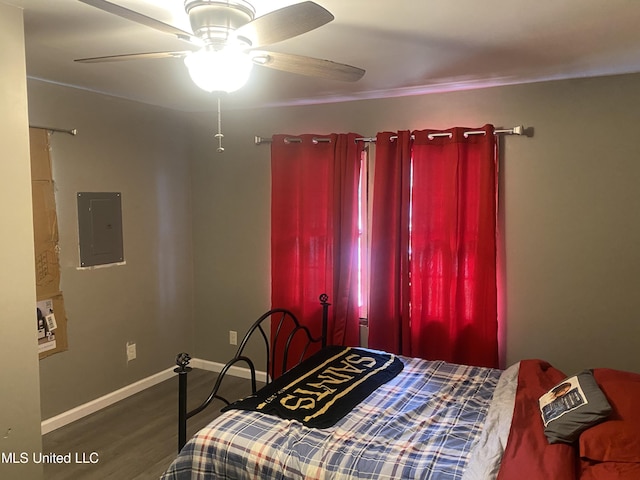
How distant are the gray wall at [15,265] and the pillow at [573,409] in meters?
2.08

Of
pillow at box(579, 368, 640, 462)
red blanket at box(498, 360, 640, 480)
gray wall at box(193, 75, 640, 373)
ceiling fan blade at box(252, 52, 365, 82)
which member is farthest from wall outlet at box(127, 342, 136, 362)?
pillow at box(579, 368, 640, 462)

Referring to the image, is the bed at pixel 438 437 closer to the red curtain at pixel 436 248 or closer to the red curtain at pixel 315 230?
the red curtain at pixel 436 248

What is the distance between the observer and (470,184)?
318cm

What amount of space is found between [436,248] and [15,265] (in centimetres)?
237

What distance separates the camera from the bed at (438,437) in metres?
1.81

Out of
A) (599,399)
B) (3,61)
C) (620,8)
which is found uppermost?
(620,8)

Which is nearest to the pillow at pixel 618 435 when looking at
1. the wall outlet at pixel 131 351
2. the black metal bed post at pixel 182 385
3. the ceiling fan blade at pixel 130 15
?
the black metal bed post at pixel 182 385

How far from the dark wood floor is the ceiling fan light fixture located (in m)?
2.24

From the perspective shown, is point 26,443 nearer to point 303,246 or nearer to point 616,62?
point 303,246

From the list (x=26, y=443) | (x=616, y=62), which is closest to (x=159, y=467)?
(x=26, y=443)

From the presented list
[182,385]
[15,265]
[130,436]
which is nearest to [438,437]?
[182,385]

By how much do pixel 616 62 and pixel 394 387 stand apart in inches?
81.6

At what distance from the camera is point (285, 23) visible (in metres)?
1.50

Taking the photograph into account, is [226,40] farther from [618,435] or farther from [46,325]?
[46,325]
